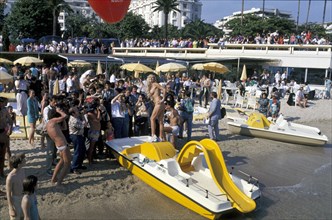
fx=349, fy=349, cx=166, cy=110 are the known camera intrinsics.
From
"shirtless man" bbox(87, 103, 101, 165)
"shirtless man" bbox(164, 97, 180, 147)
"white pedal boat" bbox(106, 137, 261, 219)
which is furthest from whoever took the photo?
"shirtless man" bbox(164, 97, 180, 147)

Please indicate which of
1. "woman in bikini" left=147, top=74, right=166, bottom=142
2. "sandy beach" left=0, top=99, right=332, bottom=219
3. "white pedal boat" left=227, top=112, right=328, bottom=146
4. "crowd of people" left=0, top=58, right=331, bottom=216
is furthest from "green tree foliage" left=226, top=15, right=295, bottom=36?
"woman in bikini" left=147, top=74, right=166, bottom=142

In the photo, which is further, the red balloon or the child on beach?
the red balloon

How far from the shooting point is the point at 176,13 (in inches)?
4700

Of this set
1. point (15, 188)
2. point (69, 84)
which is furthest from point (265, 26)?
point (15, 188)

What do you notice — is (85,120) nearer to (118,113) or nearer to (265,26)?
(118,113)

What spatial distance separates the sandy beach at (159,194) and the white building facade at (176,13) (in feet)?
369

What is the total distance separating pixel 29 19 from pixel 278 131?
4558cm

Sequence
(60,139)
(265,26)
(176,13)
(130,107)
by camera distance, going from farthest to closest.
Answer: (176,13) → (265,26) → (130,107) → (60,139)

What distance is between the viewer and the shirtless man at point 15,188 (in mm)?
4980

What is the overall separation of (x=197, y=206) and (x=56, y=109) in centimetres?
346

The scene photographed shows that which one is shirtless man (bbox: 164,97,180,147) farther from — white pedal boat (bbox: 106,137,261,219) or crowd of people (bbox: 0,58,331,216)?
white pedal boat (bbox: 106,137,261,219)

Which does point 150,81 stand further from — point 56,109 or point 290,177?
point 290,177

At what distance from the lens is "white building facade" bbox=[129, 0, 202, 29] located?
122 m

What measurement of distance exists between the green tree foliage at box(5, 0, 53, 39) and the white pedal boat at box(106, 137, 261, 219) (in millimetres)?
46783
